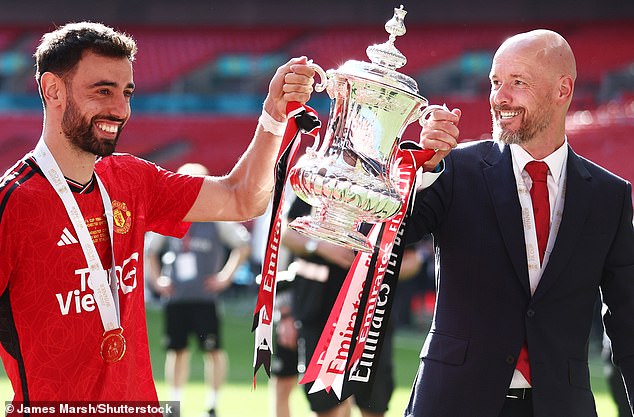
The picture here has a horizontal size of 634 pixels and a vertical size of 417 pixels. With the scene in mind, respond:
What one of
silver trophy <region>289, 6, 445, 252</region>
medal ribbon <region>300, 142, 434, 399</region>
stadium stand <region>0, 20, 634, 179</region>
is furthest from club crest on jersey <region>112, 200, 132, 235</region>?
stadium stand <region>0, 20, 634, 179</region>

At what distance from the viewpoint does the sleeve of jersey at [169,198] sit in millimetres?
3148

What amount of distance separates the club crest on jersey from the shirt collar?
3.81ft

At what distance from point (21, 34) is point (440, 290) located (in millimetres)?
26246

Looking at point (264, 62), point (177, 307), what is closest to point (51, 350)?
point (177, 307)

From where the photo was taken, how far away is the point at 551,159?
10.6ft

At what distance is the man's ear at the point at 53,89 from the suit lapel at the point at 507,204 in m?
1.26

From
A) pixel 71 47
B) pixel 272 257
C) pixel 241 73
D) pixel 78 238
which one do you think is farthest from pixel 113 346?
pixel 241 73

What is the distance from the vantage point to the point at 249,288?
848 inches

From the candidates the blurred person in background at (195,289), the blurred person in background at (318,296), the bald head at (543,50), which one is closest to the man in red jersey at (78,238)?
the bald head at (543,50)

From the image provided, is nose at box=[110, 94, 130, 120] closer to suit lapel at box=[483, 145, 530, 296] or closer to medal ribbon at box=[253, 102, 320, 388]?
medal ribbon at box=[253, 102, 320, 388]

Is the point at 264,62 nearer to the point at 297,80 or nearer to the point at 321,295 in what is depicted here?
the point at 321,295

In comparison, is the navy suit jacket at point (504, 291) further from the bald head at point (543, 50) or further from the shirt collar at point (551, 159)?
the bald head at point (543, 50)

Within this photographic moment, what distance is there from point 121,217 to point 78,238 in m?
0.18

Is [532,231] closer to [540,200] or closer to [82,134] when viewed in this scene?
[540,200]
